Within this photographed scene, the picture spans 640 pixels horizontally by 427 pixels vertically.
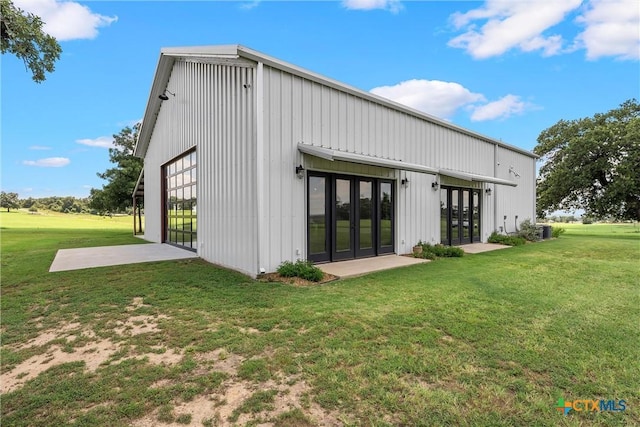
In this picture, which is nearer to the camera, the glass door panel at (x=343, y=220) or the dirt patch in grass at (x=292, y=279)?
the dirt patch in grass at (x=292, y=279)

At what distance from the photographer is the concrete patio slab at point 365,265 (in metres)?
6.83

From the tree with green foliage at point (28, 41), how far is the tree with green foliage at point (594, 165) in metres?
26.4

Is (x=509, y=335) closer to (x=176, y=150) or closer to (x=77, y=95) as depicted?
(x=176, y=150)

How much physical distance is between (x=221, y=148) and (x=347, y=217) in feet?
12.3

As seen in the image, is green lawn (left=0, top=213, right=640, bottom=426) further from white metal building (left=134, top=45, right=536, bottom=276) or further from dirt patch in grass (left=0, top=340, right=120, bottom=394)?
white metal building (left=134, top=45, right=536, bottom=276)

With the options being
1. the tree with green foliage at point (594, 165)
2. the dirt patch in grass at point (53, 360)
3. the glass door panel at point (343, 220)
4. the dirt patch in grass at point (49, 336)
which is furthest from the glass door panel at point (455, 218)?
the tree with green foliage at point (594, 165)

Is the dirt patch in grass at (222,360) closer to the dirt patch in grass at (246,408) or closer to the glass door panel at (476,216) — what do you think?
the dirt patch in grass at (246,408)

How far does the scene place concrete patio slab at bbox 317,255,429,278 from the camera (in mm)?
6833

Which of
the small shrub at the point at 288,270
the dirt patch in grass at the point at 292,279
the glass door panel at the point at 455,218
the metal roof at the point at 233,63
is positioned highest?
the metal roof at the point at 233,63

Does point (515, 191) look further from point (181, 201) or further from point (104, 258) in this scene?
point (104, 258)

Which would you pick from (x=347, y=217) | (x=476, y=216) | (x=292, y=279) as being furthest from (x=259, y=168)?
(x=476, y=216)

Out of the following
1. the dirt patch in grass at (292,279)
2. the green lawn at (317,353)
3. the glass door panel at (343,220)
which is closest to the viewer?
the green lawn at (317,353)

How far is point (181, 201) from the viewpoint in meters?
11.2

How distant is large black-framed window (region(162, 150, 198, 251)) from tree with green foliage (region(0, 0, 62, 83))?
4.71 m
